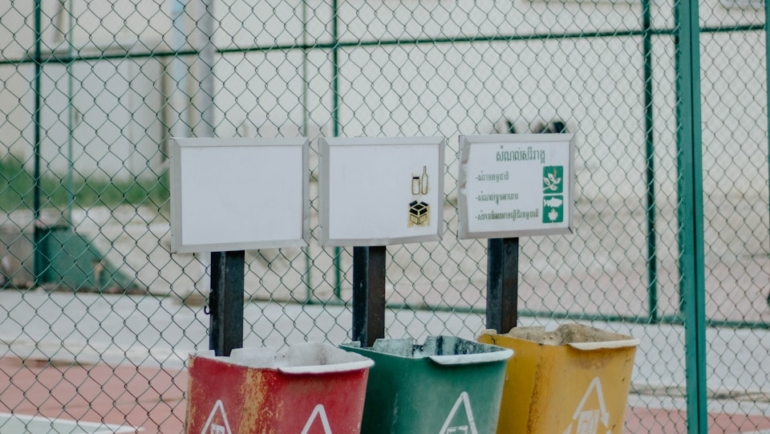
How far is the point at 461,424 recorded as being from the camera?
382 cm

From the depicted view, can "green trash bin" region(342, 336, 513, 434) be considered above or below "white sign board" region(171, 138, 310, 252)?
below

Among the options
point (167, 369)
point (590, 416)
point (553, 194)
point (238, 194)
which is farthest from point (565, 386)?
point (167, 369)

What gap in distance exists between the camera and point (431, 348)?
4.27 meters

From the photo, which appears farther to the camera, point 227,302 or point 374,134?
point 374,134

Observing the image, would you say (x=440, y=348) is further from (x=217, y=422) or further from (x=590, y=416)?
(x=217, y=422)

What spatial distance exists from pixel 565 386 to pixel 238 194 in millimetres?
1414

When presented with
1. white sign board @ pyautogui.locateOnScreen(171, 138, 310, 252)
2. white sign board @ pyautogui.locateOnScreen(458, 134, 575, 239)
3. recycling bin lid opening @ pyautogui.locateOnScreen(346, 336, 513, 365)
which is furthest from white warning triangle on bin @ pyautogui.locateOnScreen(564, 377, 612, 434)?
white sign board @ pyautogui.locateOnScreen(171, 138, 310, 252)

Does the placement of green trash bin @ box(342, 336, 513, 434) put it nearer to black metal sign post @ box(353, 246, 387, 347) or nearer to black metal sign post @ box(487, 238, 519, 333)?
black metal sign post @ box(353, 246, 387, 347)

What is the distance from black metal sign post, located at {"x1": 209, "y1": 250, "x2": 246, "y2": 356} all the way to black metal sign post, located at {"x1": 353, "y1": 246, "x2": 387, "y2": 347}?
1.62ft

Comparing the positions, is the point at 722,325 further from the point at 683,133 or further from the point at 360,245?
the point at 360,245

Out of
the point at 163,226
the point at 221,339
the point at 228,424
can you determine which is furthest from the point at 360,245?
the point at 163,226

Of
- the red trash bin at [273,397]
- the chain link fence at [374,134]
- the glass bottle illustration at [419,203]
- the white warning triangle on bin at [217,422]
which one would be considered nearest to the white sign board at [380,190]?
the glass bottle illustration at [419,203]

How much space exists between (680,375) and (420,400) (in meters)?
4.47

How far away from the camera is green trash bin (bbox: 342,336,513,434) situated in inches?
146
